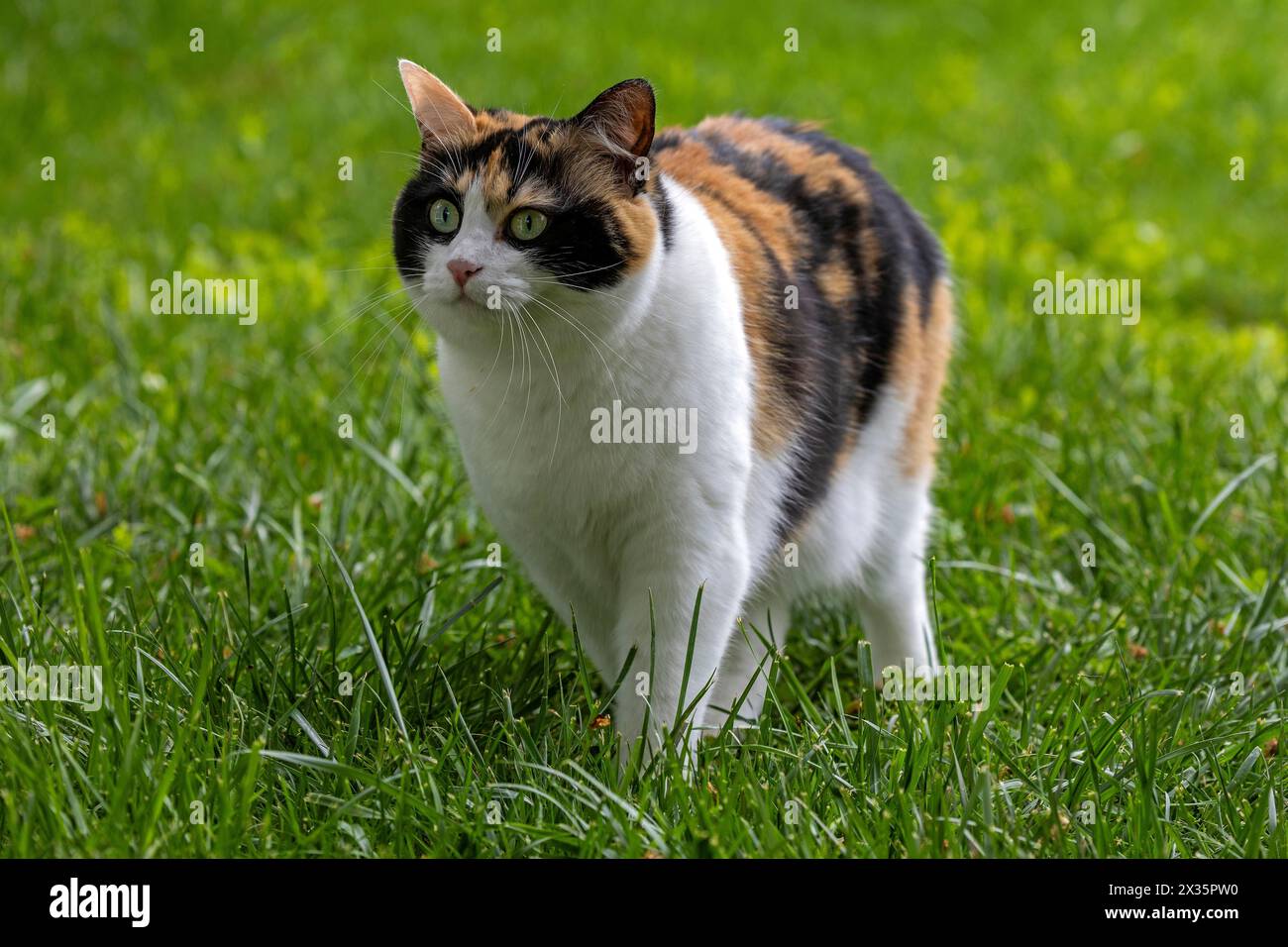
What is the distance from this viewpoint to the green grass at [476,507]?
2.60 meters

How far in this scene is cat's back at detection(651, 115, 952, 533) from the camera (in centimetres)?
318

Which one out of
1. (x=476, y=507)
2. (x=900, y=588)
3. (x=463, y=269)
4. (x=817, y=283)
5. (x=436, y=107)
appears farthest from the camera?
(x=476, y=507)

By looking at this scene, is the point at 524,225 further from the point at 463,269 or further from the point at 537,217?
the point at 463,269

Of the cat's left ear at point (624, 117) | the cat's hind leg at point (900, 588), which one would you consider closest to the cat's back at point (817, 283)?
the cat's hind leg at point (900, 588)

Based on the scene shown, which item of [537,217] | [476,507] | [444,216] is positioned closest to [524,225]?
[537,217]

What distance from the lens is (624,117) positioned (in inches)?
109

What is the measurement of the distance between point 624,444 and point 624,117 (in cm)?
64

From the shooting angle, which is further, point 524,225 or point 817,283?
point 817,283

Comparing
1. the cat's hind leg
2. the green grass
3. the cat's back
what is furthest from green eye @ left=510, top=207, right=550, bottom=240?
the cat's hind leg

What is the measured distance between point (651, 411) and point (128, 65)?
6182 mm

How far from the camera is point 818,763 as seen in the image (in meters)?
2.75

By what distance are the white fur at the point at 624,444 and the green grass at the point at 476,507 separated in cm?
21

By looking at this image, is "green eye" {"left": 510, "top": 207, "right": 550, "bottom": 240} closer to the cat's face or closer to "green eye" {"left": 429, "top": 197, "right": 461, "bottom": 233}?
the cat's face

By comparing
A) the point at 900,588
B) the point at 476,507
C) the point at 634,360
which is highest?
the point at 634,360
